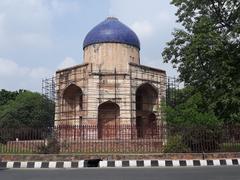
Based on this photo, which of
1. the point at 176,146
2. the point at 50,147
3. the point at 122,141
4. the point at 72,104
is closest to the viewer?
the point at 176,146

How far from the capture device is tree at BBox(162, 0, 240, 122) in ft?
56.1

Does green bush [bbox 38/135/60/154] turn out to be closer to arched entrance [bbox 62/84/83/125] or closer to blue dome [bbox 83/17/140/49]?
arched entrance [bbox 62/84/83/125]

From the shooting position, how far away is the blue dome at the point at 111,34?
27.8 metres

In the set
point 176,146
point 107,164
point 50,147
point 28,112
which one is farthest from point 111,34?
point 28,112

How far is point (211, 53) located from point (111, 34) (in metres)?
12.4

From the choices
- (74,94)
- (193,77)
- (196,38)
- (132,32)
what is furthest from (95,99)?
(196,38)

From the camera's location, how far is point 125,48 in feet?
91.8

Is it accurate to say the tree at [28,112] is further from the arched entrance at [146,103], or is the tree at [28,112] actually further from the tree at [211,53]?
the tree at [211,53]

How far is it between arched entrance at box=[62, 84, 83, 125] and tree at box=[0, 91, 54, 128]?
15.3 metres

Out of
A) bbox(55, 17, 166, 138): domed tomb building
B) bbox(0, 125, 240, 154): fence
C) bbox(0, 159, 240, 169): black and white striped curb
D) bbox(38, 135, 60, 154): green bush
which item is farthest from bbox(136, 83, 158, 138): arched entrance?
bbox(0, 159, 240, 169): black and white striped curb

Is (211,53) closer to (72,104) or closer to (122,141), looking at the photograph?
(122,141)

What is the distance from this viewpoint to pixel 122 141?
15.0 m

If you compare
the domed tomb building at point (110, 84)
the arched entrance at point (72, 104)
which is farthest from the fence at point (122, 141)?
the arched entrance at point (72, 104)

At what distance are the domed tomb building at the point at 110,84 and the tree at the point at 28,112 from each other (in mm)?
16313
